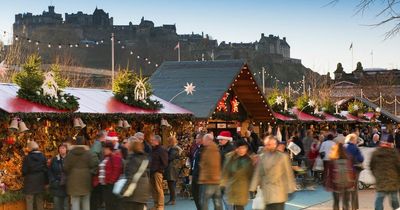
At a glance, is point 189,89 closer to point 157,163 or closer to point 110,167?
point 157,163

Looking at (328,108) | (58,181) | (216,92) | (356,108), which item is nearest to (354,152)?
(58,181)

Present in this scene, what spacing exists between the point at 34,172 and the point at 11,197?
1302 mm

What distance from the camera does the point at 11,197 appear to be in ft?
51.0

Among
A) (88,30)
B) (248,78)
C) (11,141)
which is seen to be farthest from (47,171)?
(88,30)

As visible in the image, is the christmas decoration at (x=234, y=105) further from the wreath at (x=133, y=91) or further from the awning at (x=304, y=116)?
the wreath at (x=133, y=91)

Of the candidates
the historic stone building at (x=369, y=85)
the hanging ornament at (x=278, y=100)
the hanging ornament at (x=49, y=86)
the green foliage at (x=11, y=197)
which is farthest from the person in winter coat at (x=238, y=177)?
the historic stone building at (x=369, y=85)

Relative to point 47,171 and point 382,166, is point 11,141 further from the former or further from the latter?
point 382,166

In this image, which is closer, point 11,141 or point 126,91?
point 11,141

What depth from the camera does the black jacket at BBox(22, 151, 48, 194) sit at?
14.5 m

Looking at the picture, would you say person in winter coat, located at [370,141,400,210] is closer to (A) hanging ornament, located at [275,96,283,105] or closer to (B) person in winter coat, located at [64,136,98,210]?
(B) person in winter coat, located at [64,136,98,210]

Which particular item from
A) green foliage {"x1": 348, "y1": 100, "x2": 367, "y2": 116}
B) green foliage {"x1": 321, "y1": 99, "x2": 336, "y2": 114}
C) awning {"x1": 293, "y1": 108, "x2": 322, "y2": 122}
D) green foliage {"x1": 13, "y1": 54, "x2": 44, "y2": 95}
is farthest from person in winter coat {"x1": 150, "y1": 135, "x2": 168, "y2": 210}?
green foliage {"x1": 348, "y1": 100, "x2": 367, "y2": 116}

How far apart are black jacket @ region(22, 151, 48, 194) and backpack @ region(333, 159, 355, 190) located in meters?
5.64

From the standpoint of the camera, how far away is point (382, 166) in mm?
13508

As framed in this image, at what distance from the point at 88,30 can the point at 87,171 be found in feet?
444
